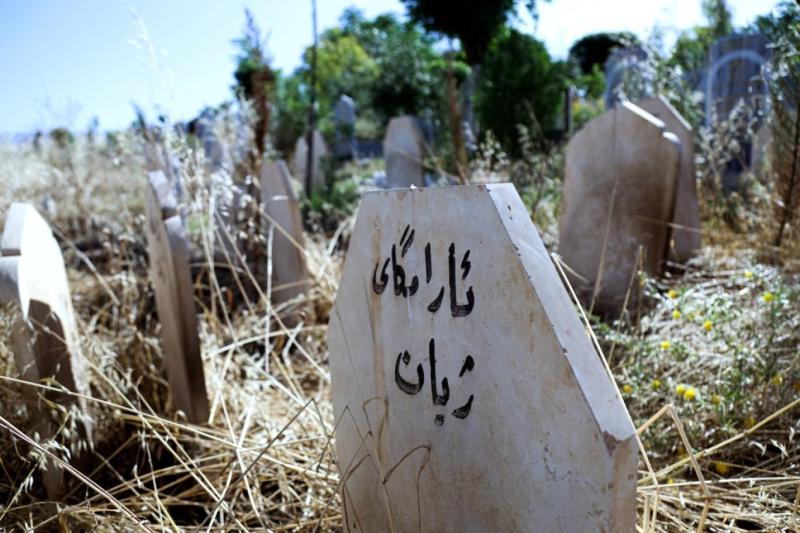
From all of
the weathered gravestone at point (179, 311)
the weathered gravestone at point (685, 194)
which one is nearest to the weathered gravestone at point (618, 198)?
the weathered gravestone at point (685, 194)

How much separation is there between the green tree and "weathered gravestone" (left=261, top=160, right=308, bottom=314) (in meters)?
5.19

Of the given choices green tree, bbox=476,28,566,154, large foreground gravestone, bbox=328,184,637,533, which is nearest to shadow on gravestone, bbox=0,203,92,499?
large foreground gravestone, bbox=328,184,637,533

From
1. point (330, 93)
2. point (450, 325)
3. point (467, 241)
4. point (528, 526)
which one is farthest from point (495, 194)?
point (330, 93)

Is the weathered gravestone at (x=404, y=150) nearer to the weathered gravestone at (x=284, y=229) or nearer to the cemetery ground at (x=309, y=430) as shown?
the weathered gravestone at (x=284, y=229)

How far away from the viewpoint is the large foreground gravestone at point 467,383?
2.80 feet

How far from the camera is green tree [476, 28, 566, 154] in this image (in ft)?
28.1

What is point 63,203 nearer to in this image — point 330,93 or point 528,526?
point 528,526

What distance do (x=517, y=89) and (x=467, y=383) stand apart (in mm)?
8171

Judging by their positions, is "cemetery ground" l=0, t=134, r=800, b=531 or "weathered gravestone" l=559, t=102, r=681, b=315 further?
"weathered gravestone" l=559, t=102, r=681, b=315

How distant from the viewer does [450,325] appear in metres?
1.05

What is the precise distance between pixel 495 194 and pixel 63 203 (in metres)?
7.14

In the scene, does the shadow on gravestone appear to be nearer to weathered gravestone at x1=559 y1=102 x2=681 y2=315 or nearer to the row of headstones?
the row of headstones

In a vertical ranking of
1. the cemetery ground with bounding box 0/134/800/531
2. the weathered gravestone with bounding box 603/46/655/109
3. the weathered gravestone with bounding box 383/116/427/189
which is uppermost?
the weathered gravestone with bounding box 603/46/655/109

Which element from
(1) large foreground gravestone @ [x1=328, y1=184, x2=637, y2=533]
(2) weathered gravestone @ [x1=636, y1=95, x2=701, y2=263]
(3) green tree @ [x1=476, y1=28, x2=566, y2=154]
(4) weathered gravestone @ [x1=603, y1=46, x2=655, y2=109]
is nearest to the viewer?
(1) large foreground gravestone @ [x1=328, y1=184, x2=637, y2=533]
